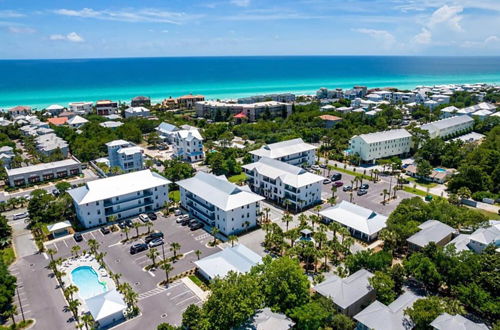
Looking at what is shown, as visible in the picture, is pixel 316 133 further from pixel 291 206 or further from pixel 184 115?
pixel 184 115

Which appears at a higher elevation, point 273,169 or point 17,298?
point 273,169

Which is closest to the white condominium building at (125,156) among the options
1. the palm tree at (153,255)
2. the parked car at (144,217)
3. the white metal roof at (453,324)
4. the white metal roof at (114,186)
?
the white metal roof at (114,186)

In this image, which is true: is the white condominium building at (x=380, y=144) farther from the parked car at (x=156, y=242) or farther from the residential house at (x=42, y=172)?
the residential house at (x=42, y=172)

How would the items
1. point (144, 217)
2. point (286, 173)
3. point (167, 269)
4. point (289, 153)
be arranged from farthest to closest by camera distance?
point (289, 153), point (286, 173), point (144, 217), point (167, 269)

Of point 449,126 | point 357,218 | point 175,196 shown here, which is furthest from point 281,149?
point 449,126

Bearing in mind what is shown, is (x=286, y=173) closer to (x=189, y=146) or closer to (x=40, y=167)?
(x=189, y=146)

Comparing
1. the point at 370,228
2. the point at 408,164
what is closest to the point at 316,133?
the point at 408,164
